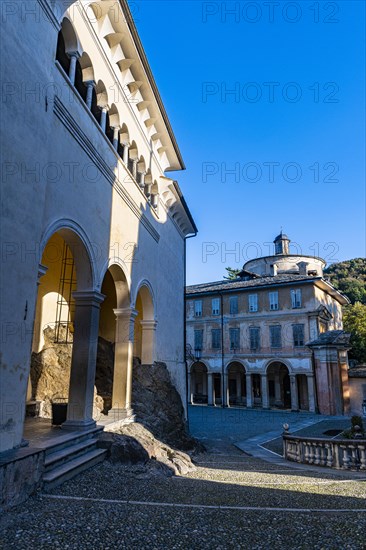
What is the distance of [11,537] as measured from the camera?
3.60 meters

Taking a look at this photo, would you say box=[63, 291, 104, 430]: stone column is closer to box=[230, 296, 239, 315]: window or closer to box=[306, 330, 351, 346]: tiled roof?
box=[306, 330, 351, 346]: tiled roof

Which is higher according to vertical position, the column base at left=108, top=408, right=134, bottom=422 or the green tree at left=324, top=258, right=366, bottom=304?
the green tree at left=324, top=258, right=366, bottom=304

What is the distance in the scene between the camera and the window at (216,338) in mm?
32688

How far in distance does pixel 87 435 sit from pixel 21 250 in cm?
390

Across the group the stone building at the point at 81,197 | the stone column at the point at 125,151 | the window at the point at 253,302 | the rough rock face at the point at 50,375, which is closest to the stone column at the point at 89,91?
the stone building at the point at 81,197

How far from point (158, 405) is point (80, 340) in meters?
5.43

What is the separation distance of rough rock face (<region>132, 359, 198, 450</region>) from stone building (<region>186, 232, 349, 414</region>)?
1681cm

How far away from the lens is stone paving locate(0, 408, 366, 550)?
3613 mm

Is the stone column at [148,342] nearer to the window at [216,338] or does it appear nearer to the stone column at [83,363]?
the stone column at [83,363]

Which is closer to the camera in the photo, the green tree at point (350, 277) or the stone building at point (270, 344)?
the stone building at point (270, 344)

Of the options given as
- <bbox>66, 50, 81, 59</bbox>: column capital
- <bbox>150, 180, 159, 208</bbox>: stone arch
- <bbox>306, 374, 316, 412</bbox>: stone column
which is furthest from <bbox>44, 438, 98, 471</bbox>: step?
<bbox>306, 374, 316, 412</bbox>: stone column

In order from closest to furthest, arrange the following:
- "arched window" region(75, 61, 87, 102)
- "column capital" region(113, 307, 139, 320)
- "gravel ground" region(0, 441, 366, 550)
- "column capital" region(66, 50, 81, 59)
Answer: "gravel ground" region(0, 441, 366, 550), "column capital" region(66, 50, 81, 59), "arched window" region(75, 61, 87, 102), "column capital" region(113, 307, 139, 320)

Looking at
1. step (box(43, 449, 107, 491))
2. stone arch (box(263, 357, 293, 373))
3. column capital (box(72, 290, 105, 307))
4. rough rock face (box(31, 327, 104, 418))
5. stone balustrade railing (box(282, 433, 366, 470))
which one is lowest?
stone balustrade railing (box(282, 433, 366, 470))

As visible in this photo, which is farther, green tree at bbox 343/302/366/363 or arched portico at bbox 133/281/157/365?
green tree at bbox 343/302/366/363
